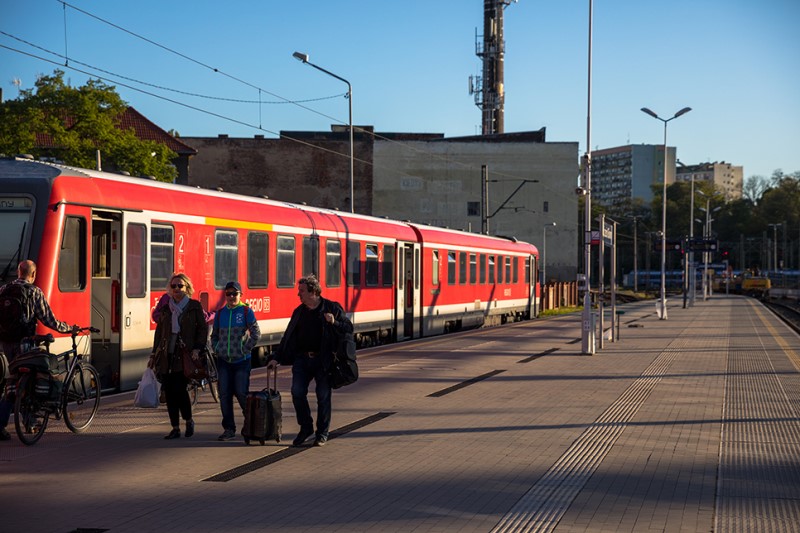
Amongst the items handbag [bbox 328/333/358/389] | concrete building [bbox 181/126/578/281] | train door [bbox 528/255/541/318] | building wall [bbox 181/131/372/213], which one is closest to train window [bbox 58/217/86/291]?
handbag [bbox 328/333/358/389]

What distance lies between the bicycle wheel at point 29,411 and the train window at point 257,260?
8.83m

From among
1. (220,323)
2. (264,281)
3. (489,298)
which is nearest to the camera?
(220,323)

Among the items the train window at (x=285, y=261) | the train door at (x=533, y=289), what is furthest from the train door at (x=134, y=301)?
the train door at (x=533, y=289)

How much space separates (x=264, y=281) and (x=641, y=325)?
22.3 m

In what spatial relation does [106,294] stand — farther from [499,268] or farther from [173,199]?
[499,268]

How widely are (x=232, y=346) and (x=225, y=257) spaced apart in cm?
758

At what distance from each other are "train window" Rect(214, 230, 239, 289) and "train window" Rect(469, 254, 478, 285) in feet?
57.3

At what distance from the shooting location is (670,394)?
16.3 metres

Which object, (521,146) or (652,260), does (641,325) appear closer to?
(521,146)

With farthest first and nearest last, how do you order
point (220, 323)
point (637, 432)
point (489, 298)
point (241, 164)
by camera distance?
1. point (241, 164)
2. point (489, 298)
3. point (637, 432)
4. point (220, 323)

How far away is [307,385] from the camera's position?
36.3ft

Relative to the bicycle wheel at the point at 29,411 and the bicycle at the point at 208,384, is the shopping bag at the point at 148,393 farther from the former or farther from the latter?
the bicycle at the point at 208,384

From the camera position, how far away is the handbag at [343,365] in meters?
10.9

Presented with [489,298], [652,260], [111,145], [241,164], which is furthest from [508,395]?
[652,260]
